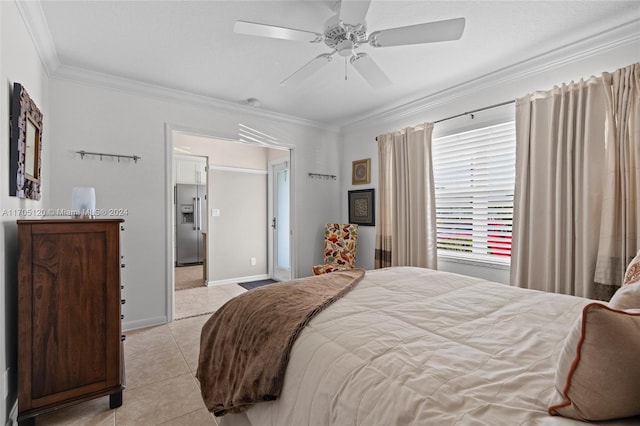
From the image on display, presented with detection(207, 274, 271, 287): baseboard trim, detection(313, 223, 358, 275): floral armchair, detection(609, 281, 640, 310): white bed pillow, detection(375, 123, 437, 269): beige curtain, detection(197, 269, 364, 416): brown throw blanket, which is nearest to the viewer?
detection(609, 281, 640, 310): white bed pillow

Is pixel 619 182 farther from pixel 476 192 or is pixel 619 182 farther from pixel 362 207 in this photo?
pixel 362 207

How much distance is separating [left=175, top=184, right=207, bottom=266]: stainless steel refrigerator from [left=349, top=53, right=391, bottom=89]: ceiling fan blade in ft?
16.7

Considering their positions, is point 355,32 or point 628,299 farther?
point 355,32

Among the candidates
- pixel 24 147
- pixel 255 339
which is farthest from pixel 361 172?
pixel 24 147

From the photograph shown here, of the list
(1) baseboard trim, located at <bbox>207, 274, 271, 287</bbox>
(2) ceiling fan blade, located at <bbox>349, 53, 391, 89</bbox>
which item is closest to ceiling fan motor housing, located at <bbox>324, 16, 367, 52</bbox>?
(2) ceiling fan blade, located at <bbox>349, 53, 391, 89</bbox>

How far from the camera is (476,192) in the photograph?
3.25 m

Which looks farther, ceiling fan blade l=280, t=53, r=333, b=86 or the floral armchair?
the floral armchair

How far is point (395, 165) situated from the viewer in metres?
3.89

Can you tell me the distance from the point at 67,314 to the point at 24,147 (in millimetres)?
1058

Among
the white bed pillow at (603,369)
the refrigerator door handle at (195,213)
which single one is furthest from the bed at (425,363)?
the refrigerator door handle at (195,213)

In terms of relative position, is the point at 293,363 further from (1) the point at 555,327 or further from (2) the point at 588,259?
(2) the point at 588,259

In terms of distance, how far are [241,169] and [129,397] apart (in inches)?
154

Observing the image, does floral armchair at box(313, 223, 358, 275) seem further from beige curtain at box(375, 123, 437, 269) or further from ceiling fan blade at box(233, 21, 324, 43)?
ceiling fan blade at box(233, 21, 324, 43)

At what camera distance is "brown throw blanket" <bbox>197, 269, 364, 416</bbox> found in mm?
1252
